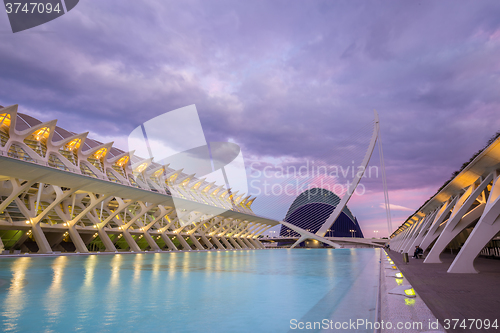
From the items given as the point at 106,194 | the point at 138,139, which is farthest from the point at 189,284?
the point at 138,139

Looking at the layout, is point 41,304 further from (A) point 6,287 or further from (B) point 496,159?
(B) point 496,159

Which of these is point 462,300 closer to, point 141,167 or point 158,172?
point 141,167

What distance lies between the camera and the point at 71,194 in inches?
893

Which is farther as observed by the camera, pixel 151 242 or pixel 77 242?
pixel 151 242

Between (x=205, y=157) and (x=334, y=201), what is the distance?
174ft

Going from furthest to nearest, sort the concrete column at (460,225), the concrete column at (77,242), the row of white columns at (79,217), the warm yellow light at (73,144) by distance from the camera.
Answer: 1. the warm yellow light at (73,144)
2. the concrete column at (77,242)
3. the row of white columns at (79,217)
4. the concrete column at (460,225)

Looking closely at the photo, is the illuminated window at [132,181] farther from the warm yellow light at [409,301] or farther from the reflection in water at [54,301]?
the warm yellow light at [409,301]

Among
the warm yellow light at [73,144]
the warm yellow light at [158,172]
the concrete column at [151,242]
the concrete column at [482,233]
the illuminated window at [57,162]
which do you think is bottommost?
the concrete column at [151,242]

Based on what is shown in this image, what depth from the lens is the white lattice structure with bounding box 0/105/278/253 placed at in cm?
1936

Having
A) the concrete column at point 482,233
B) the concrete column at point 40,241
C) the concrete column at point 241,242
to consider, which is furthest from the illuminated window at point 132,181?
the concrete column at point 482,233

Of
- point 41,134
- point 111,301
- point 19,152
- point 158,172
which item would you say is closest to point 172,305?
point 111,301

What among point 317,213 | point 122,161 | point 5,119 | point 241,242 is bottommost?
point 241,242

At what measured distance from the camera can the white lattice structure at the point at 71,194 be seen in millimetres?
19359

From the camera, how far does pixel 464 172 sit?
906cm
